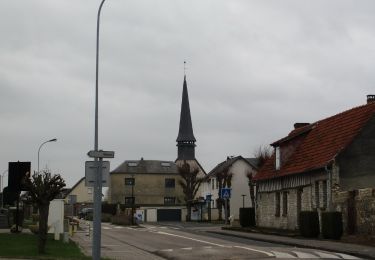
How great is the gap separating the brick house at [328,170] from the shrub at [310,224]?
1203mm

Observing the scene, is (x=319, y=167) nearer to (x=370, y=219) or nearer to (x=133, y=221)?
(x=370, y=219)

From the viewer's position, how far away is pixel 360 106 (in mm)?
37312

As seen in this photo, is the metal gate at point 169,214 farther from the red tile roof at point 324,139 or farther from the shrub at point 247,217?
the red tile roof at point 324,139

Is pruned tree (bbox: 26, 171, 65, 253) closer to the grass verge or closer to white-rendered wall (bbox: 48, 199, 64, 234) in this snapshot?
the grass verge

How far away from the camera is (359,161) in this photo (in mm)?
34500

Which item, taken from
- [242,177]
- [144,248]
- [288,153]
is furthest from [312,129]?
[242,177]

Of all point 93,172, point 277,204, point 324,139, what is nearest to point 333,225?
point 324,139

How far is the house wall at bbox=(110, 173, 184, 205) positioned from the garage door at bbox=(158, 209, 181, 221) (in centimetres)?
1933

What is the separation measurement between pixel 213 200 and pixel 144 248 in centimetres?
5898

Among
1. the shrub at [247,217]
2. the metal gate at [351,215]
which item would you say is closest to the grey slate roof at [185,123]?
the shrub at [247,217]

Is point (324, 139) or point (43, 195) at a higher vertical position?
point (324, 139)

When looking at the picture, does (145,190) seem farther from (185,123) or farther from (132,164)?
(185,123)

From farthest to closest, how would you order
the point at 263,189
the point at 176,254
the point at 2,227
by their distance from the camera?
1. the point at 2,227
2. the point at 263,189
3. the point at 176,254

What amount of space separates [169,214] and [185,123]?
1109 inches
